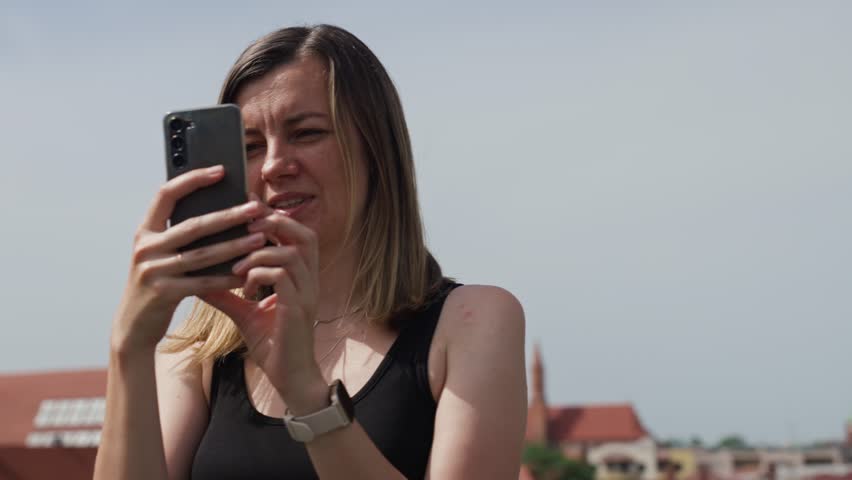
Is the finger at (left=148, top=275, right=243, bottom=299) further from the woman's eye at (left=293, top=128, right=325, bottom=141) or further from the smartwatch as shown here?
the woman's eye at (left=293, top=128, right=325, bottom=141)

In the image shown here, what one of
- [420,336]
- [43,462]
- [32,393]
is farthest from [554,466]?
[420,336]

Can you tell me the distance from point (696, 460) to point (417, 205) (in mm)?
91292

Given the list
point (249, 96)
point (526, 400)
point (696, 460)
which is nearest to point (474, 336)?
point (526, 400)

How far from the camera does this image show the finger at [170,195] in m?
1.66

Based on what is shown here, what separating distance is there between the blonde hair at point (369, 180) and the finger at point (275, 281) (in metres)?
0.45

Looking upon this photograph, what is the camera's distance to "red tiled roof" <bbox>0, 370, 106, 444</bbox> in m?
Result: 70.5

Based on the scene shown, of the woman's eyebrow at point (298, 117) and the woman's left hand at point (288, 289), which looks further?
the woman's eyebrow at point (298, 117)

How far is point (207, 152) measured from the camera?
1730mm

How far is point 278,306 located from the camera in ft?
5.28

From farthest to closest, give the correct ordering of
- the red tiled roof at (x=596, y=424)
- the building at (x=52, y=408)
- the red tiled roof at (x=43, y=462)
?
the red tiled roof at (x=596, y=424) < the building at (x=52, y=408) < the red tiled roof at (x=43, y=462)

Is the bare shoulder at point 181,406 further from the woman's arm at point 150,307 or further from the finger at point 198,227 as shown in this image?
the finger at point 198,227

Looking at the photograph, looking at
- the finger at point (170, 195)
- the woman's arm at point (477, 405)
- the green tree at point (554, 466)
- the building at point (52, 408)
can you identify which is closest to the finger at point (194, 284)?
the finger at point (170, 195)

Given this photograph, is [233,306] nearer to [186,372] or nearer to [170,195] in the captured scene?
[170,195]

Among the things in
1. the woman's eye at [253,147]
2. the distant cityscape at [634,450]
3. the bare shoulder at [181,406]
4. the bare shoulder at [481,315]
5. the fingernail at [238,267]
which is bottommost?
the distant cityscape at [634,450]
